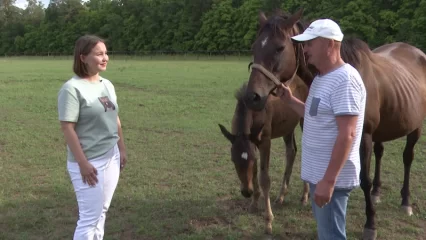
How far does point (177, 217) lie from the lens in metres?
4.59

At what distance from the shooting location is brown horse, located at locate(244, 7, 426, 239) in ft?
10.2

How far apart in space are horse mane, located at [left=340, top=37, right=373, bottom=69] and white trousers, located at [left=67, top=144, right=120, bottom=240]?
2.33m

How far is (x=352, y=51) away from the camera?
3748mm

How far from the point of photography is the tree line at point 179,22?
4241 cm

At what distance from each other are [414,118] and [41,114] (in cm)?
1005

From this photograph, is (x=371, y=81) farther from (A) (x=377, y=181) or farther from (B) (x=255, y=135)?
(A) (x=377, y=181)

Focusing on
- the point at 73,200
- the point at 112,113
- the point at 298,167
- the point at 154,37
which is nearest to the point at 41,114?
the point at 73,200

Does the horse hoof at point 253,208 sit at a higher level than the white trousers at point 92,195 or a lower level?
lower

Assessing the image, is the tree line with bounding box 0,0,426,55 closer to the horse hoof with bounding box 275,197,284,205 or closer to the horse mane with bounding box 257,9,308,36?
the horse hoof with bounding box 275,197,284,205

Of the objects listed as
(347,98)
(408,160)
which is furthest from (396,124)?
(347,98)

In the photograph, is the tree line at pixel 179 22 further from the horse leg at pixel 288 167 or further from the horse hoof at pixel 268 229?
the horse hoof at pixel 268 229

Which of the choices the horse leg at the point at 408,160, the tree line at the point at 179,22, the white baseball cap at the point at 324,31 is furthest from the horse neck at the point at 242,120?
the tree line at the point at 179,22

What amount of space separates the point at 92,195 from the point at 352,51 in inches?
107

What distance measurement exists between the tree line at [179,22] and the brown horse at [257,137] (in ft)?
123
